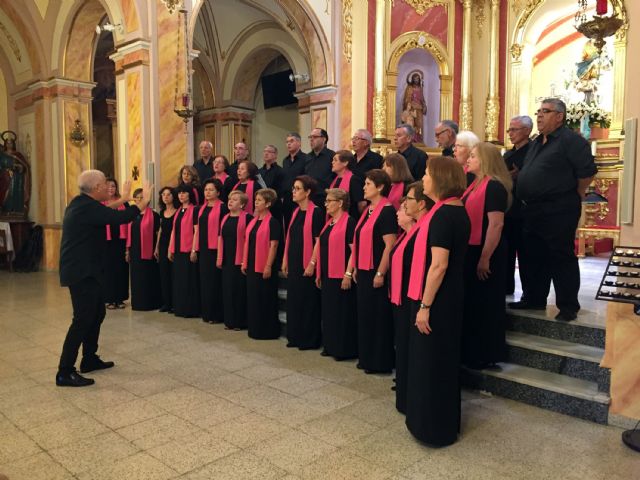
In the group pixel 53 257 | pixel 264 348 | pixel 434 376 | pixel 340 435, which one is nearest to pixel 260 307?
pixel 264 348

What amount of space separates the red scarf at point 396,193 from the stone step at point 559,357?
1.41 metres

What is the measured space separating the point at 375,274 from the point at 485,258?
3.22 feet

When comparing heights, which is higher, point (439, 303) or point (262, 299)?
point (439, 303)

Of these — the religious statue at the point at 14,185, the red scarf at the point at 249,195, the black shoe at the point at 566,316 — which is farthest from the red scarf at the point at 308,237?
the religious statue at the point at 14,185

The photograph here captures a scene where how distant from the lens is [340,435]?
3463 millimetres

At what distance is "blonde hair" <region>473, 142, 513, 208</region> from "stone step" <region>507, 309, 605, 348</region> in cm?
105

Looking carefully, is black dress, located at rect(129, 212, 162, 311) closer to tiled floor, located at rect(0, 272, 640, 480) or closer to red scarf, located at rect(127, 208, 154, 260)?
red scarf, located at rect(127, 208, 154, 260)

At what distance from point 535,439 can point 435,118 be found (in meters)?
9.20

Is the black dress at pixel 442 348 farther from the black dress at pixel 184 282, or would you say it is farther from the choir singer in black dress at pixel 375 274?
the black dress at pixel 184 282

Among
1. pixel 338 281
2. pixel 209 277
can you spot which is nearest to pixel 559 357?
pixel 338 281

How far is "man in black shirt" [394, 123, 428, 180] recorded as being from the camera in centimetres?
566

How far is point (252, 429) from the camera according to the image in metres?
3.55

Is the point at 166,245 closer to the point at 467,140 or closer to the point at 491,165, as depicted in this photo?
the point at 467,140

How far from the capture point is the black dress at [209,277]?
6449mm
